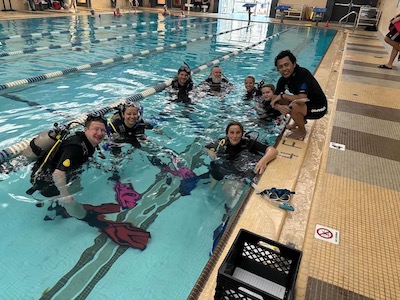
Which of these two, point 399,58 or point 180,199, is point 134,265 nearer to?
point 180,199

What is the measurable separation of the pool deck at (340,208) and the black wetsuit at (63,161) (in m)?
1.48

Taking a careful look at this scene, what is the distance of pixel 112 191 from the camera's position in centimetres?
326

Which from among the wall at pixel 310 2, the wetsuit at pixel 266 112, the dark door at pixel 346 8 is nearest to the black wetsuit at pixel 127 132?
the wetsuit at pixel 266 112

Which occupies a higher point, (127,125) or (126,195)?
(127,125)

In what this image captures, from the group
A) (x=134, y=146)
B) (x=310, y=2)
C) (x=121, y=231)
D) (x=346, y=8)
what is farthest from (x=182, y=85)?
(x=346, y=8)

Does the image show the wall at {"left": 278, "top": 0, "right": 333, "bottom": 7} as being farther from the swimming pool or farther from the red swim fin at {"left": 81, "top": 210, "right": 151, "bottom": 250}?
the red swim fin at {"left": 81, "top": 210, "right": 151, "bottom": 250}

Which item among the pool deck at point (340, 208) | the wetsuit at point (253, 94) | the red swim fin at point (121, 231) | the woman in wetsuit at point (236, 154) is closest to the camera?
the pool deck at point (340, 208)

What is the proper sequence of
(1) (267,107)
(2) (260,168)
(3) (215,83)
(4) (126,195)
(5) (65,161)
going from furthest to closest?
(3) (215,83) < (1) (267,107) < (2) (260,168) < (4) (126,195) < (5) (65,161)

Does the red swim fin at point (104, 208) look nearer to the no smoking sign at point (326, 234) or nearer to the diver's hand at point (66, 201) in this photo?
the diver's hand at point (66, 201)

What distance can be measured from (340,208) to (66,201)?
245 cm

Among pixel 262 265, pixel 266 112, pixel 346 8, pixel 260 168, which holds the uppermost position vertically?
pixel 346 8

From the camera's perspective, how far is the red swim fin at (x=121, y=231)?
257 cm

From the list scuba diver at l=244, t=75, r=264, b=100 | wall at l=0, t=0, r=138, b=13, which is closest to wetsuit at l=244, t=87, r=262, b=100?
scuba diver at l=244, t=75, r=264, b=100

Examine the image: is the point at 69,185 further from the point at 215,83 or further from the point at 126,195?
the point at 215,83
